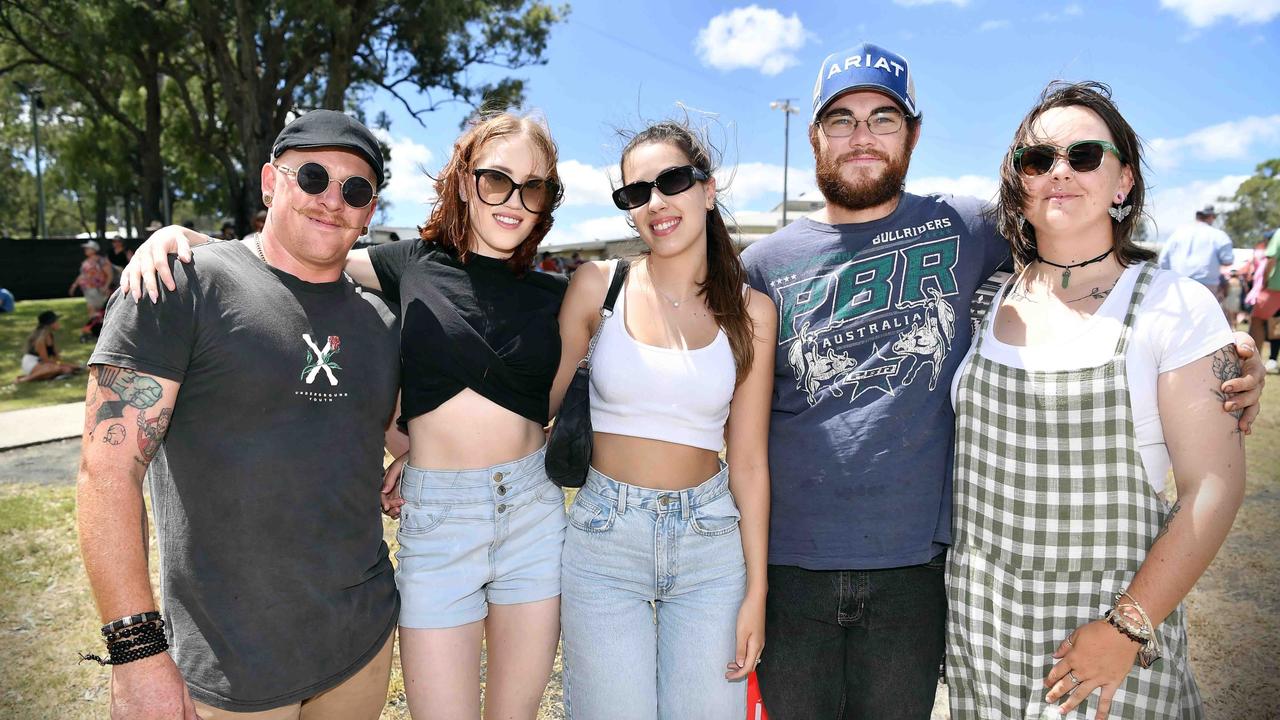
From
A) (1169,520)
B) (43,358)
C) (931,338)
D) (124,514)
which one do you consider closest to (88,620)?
(124,514)

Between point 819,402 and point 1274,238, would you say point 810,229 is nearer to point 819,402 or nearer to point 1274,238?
point 819,402

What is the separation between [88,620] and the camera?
437 centimetres

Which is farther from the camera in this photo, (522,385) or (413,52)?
(413,52)

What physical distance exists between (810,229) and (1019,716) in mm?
1798

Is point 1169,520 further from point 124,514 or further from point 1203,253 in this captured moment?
point 1203,253

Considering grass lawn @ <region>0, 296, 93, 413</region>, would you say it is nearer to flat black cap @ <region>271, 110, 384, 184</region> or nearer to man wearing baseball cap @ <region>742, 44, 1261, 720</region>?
flat black cap @ <region>271, 110, 384, 184</region>

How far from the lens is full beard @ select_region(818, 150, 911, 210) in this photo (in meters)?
2.72

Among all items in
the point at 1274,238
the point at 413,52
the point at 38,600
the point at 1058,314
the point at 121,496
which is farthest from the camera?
the point at 413,52

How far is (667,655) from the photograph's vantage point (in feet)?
8.05

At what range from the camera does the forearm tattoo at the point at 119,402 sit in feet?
6.26

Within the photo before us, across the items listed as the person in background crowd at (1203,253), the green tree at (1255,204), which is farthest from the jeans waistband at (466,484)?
the green tree at (1255,204)

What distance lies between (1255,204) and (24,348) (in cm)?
9630

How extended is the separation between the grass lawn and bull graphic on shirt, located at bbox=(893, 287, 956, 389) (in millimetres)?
11405

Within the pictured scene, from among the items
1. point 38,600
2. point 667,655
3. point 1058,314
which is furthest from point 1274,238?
point 38,600
